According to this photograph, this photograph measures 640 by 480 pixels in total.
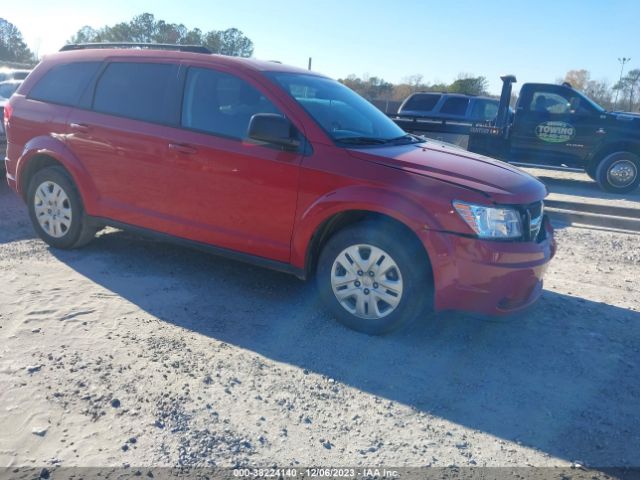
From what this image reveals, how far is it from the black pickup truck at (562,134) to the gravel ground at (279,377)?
6.81 meters

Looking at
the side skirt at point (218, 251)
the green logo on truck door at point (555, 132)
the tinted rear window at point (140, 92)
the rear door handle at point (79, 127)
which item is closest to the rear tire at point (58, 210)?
the side skirt at point (218, 251)

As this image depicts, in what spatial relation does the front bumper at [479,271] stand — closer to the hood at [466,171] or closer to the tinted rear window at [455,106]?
the hood at [466,171]

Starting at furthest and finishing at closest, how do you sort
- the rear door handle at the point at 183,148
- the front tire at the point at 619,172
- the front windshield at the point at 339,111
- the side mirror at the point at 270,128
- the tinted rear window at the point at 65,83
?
1. the front tire at the point at 619,172
2. the tinted rear window at the point at 65,83
3. the rear door handle at the point at 183,148
4. the front windshield at the point at 339,111
5. the side mirror at the point at 270,128

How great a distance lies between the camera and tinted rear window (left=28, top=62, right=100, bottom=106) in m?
5.32

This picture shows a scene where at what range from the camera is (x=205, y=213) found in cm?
461

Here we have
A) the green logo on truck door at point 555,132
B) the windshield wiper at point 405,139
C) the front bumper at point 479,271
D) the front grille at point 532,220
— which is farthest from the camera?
the green logo on truck door at point 555,132

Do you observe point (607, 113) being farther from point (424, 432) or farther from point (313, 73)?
point (424, 432)

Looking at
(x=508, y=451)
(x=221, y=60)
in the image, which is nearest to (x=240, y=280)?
(x=221, y=60)

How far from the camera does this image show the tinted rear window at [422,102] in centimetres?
1595

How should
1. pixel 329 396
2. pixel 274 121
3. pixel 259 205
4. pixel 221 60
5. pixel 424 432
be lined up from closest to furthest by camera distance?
pixel 424 432 < pixel 329 396 < pixel 274 121 < pixel 259 205 < pixel 221 60

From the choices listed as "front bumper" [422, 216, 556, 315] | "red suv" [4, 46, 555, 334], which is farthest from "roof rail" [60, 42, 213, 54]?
"front bumper" [422, 216, 556, 315]

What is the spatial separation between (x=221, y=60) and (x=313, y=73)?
3.04 ft

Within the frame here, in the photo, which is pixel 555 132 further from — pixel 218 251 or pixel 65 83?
pixel 65 83

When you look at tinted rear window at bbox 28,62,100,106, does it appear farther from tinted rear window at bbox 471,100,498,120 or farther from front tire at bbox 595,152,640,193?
tinted rear window at bbox 471,100,498,120
